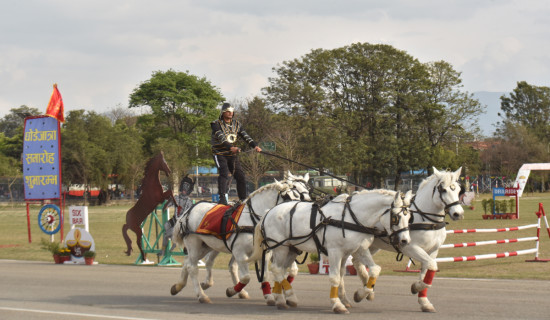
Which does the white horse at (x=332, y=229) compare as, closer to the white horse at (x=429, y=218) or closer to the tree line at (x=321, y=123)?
the white horse at (x=429, y=218)

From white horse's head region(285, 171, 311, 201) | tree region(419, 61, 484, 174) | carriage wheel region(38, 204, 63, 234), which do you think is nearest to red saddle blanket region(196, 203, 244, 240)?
white horse's head region(285, 171, 311, 201)

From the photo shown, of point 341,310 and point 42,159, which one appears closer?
point 341,310

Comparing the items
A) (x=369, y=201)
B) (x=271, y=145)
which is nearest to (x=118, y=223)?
(x=271, y=145)

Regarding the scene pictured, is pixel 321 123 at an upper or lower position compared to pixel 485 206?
upper

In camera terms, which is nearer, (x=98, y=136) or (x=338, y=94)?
(x=338, y=94)

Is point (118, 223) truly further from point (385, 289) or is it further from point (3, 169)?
point (3, 169)

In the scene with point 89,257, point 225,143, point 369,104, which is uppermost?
point 369,104

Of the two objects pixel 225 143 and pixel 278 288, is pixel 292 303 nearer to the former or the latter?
pixel 278 288

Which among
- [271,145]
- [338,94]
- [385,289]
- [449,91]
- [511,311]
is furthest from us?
→ [449,91]

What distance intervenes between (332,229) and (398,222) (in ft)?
3.41

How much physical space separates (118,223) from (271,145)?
2524 cm

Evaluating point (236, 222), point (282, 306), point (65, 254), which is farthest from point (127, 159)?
point (282, 306)

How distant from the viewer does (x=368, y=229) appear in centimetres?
1097

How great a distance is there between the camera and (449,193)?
12.5 metres
